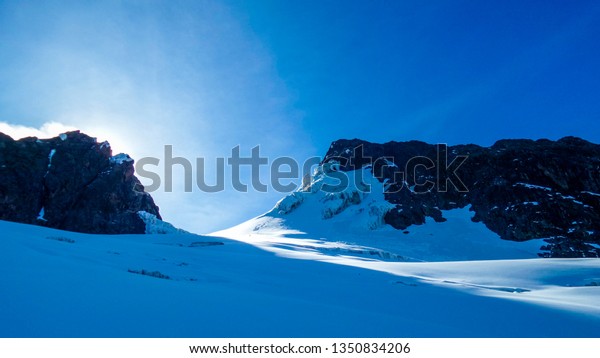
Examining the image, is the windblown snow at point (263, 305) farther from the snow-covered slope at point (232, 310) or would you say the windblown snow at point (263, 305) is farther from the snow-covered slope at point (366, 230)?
the snow-covered slope at point (366, 230)

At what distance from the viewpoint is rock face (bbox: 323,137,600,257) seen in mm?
51094

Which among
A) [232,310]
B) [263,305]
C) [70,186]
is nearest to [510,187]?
[263,305]

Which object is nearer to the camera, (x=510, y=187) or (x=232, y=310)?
(x=232, y=310)

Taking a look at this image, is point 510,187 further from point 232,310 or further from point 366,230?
point 232,310

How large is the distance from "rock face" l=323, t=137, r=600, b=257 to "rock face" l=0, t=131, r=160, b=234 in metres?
43.6

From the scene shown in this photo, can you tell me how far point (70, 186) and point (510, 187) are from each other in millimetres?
73351

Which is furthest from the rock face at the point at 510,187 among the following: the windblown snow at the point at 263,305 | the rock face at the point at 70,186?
the windblown snow at the point at 263,305

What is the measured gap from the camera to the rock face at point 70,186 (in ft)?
154

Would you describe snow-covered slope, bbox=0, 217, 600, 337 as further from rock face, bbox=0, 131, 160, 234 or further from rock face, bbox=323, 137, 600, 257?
rock face, bbox=0, 131, 160, 234

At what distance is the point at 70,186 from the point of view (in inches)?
2009

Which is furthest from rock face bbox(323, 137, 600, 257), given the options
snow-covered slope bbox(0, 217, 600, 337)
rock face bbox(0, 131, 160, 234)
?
snow-covered slope bbox(0, 217, 600, 337)
